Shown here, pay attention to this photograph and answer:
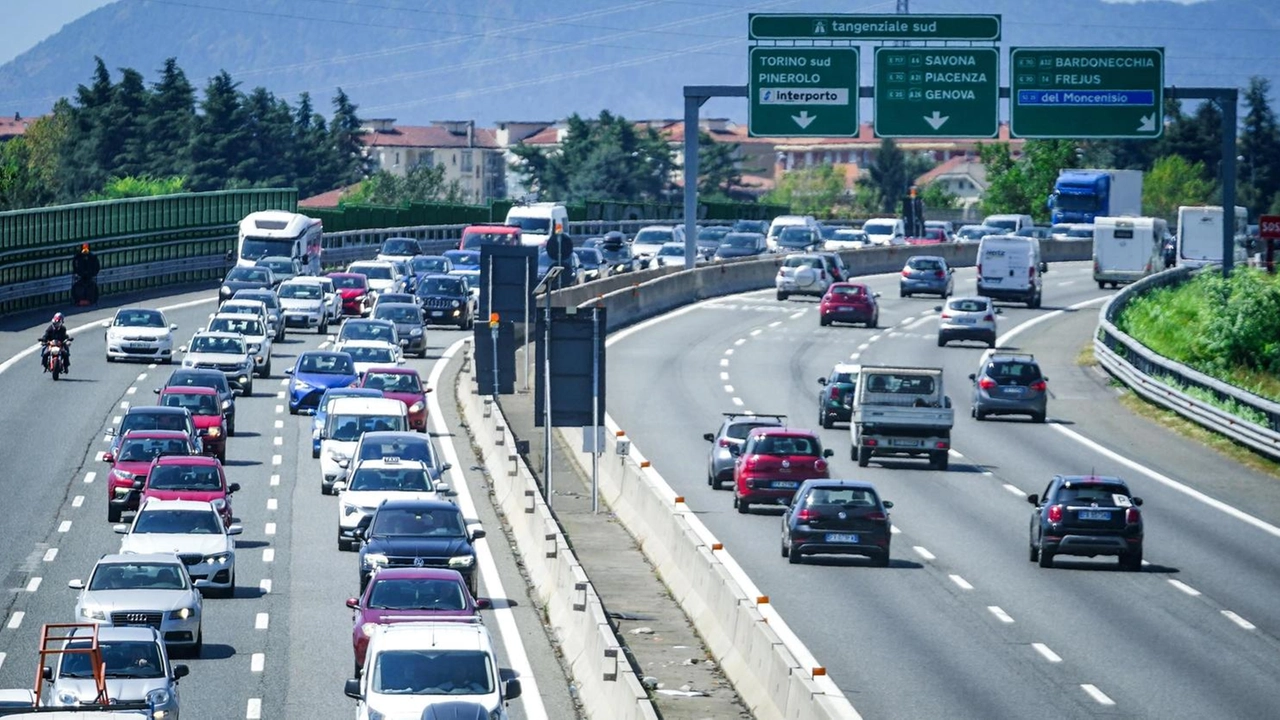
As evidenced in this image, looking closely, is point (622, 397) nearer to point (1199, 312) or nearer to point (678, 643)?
point (1199, 312)

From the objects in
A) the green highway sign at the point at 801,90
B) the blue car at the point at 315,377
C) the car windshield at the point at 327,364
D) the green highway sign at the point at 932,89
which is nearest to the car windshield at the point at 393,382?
the blue car at the point at 315,377

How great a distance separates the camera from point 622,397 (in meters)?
54.2

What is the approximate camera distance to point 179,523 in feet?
102

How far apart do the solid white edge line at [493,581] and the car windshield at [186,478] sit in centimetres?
428

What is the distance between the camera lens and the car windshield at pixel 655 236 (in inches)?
3782

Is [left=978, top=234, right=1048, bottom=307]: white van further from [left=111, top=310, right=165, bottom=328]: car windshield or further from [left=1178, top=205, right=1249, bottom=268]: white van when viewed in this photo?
[left=111, top=310, right=165, bottom=328]: car windshield

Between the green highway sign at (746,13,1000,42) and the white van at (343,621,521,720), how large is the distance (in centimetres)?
4210

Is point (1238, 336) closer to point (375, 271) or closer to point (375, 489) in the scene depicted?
point (375, 271)

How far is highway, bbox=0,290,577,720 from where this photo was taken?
2517cm

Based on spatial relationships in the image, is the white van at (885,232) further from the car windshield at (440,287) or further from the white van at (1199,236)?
the car windshield at (440,287)

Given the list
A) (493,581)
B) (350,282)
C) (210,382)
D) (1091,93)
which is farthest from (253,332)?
(493,581)

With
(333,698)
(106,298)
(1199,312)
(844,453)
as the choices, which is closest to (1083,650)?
(333,698)

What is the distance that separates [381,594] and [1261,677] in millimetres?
9890

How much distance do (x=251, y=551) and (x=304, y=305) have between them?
1293 inches
